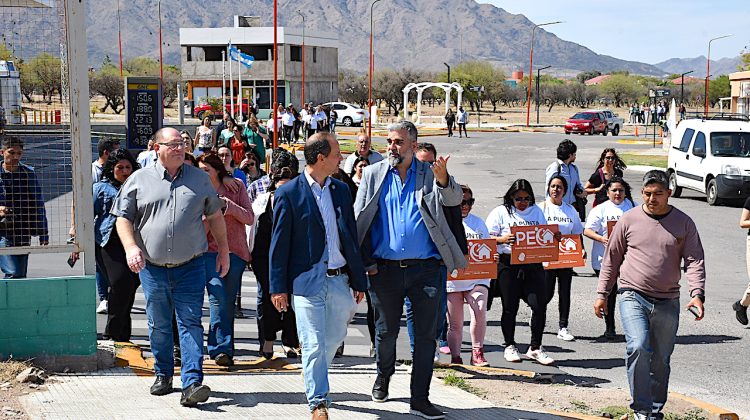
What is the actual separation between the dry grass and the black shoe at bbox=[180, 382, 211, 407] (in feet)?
4.17

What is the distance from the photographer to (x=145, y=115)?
64.5 ft

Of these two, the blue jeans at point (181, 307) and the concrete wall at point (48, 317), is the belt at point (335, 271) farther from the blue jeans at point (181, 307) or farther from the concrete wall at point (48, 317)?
the concrete wall at point (48, 317)

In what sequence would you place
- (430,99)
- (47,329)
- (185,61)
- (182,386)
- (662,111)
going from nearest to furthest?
(182,386) < (47,329) < (662,111) < (185,61) < (430,99)

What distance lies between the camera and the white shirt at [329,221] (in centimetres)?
638

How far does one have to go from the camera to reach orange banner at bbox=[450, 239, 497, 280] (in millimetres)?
8773

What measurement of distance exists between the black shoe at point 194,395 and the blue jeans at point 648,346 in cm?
291

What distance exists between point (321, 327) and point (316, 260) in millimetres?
427

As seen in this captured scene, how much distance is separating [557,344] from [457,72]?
112612mm

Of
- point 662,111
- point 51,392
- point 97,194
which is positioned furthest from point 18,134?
point 662,111

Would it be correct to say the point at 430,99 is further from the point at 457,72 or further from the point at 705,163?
the point at 705,163

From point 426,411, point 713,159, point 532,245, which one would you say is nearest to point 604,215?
point 532,245

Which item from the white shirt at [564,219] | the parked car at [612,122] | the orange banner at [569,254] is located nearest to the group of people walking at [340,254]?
the orange banner at [569,254]

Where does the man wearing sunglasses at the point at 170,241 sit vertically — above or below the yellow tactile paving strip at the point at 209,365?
above

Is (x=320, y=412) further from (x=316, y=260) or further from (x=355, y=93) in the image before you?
(x=355, y=93)
